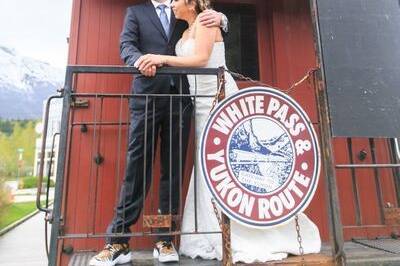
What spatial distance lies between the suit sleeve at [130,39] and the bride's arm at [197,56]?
27cm

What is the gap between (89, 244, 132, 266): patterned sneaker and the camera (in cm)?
231

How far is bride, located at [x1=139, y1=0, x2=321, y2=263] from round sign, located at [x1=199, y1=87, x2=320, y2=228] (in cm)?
21

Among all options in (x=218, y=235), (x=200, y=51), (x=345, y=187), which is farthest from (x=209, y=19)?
(x=345, y=187)

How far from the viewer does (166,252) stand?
95.4 inches

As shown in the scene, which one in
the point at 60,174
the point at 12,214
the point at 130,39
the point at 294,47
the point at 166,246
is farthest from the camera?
the point at 12,214

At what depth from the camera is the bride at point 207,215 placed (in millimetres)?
2312

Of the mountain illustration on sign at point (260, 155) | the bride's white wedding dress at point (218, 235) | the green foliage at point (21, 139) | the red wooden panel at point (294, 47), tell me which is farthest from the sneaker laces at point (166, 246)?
the green foliage at point (21, 139)

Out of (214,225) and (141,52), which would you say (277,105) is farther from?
(141,52)

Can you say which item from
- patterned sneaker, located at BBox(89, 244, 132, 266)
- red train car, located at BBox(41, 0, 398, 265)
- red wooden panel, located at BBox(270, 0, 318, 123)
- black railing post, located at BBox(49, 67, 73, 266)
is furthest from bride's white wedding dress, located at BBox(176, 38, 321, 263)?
red wooden panel, located at BBox(270, 0, 318, 123)

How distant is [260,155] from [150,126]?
0.86 meters

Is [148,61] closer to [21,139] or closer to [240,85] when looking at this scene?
[240,85]

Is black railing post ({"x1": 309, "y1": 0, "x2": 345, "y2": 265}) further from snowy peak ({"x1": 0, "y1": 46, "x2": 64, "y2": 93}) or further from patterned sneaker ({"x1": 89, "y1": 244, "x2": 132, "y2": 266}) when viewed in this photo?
snowy peak ({"x1": 0, "y1": 46, "x2": 64, "y2": 93})

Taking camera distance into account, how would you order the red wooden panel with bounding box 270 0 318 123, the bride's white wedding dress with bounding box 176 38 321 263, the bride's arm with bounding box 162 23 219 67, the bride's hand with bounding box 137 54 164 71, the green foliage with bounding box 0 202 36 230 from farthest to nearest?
the green foliage with bounding box 0 202 36 230
the red wooden panel with bounding box 270 0 318 123
the bride's arm with bounding box 162 23 219 67
the bride's hand with bounding box 137 54 164 71
the bride's white wedding dress with bounding box 176 38 321 263

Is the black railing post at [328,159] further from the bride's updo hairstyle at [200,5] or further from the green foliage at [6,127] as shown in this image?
the green foliage at [6,127]
